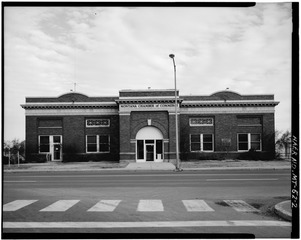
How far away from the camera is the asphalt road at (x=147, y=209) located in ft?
24.3

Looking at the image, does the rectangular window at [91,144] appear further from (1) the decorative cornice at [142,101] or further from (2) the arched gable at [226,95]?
(2) the arched gable at [226,95]

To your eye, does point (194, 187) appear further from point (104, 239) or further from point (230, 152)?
point (230, 152)

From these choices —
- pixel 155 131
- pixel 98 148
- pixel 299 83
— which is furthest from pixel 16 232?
pixel 98 148

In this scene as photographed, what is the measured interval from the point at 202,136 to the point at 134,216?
87.1ft

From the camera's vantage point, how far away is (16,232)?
7.19m

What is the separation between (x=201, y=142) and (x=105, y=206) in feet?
83.5

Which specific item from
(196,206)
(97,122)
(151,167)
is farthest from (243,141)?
(196,206)

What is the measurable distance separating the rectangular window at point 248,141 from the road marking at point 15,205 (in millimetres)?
27359

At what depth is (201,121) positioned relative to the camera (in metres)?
34.4

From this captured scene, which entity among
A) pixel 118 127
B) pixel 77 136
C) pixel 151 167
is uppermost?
pixel 118 127

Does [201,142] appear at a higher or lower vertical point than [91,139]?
lower

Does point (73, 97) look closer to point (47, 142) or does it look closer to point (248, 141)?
point (47, 142)

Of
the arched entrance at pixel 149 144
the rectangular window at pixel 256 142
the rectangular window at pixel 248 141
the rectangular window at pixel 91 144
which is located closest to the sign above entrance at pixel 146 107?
the arched entrance at pixel 149 144

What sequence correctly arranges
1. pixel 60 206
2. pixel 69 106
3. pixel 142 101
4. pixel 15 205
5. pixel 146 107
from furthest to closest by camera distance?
1. pixel 69 106
2. pixel 146 107
3. pixel 142 101
4. pixel 15 205
5. pixel 60 206
